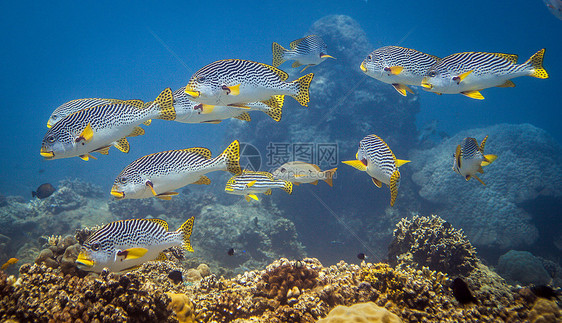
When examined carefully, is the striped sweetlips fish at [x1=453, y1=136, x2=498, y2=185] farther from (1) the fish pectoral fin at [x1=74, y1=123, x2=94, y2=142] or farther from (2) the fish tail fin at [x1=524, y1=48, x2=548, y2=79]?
(1) the fish pectoral fin at [x1=74, y1=123, x2=94, y2=142]

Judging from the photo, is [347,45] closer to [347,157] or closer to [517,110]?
[347,157]

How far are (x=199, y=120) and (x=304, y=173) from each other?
2.35m

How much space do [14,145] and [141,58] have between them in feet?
267

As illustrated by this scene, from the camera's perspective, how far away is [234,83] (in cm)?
351

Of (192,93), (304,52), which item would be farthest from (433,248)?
(192,93)

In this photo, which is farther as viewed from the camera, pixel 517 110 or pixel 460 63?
pixel 517 110

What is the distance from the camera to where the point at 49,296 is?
9.50 ft

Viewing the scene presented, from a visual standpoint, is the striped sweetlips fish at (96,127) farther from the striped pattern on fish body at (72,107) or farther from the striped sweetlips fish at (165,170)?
the striped pattern on fish body at (72,107)

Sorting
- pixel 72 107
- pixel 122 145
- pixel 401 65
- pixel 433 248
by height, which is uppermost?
pixel 401 65

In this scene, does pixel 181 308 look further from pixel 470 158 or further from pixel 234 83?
pixel 470 158

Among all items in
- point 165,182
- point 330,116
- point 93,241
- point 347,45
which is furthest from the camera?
point 347,45

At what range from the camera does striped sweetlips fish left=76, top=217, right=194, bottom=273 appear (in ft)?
9.04

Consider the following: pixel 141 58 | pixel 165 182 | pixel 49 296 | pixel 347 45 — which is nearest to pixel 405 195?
pixel 347 45

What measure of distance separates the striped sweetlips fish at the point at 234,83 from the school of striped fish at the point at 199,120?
1 centimetres
